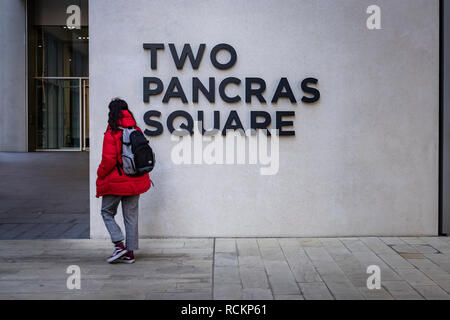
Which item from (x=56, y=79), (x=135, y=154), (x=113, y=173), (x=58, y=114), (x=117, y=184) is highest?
(x=56, y=79)

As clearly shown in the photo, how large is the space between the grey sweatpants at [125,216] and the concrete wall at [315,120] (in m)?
1.21

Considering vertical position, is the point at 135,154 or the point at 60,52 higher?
the point at 60,52

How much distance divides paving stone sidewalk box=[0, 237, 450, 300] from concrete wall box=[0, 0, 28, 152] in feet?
63.6

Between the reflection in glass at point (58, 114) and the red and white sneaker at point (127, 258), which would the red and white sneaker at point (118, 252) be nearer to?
the red and white sneaker at point (127, 258)

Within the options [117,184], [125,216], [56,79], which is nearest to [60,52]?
[56,79]

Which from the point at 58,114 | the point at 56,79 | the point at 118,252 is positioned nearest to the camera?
the point at 118,252

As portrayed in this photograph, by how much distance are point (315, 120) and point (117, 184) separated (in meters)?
2.87

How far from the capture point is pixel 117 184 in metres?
5.38

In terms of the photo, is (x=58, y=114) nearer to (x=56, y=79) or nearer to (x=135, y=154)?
(x=56, y=79)

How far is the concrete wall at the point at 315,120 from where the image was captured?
265 inches

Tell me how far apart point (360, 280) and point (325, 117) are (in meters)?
2.58

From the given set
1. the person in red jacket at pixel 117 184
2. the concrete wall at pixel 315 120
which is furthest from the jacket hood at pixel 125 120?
the concrete wall at pixel 315 120

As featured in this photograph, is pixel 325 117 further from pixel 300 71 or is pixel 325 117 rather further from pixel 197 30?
pixel 197 30

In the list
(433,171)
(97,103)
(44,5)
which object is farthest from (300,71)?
(44,5)
